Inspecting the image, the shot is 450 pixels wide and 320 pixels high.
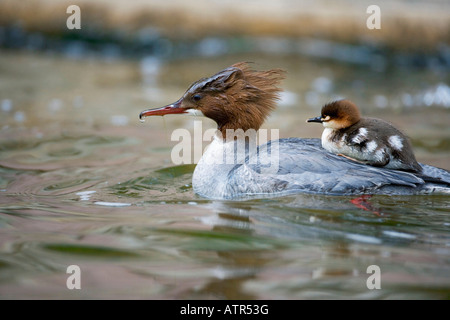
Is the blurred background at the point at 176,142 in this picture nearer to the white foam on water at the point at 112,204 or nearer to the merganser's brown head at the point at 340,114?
the white foam on water at the point at 112,204

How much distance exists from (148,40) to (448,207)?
28.6 ft

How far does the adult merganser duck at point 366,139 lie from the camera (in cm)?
484

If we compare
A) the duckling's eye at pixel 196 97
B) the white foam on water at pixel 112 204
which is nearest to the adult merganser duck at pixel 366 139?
the duckling's eye at pixel 196 97

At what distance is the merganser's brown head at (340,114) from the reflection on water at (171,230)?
654 millimetres

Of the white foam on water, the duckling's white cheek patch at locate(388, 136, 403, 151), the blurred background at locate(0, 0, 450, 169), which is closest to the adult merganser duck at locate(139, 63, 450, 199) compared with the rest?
the duckling's white cheek patch at locate(388, 136, 403, 151)

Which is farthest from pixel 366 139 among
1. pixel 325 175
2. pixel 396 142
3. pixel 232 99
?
pixel 232 99

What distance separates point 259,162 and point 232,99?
2.09ft

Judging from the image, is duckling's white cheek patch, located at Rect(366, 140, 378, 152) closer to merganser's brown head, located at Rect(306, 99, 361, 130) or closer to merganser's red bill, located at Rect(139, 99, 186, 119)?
merganser's brown head, located at Rect(306, 99, 361, 130)

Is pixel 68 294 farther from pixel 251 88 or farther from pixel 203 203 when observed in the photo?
pixel 251 88

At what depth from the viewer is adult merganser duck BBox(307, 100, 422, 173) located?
484 cm

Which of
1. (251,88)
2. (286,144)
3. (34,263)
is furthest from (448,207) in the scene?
(34,263)

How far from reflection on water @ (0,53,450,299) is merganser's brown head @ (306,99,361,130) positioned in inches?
25.8

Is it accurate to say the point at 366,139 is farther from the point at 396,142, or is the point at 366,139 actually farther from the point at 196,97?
the point at 196,97
